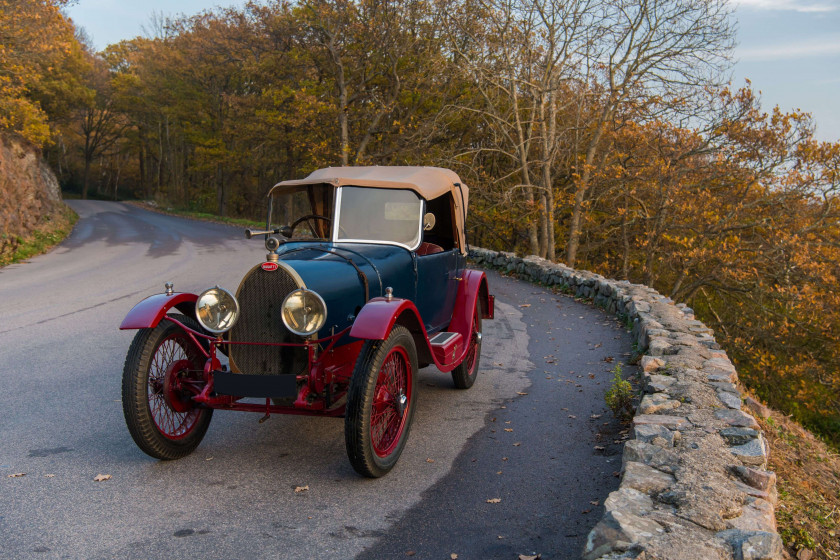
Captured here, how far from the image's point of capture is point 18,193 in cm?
2148

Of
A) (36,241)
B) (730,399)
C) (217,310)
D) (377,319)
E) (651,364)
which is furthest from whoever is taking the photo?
(36,241)

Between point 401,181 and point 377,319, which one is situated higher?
point 401,181

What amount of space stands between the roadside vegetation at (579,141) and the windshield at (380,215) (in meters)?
15.4

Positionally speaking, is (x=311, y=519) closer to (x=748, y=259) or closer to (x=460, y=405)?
(x=460, y=405)

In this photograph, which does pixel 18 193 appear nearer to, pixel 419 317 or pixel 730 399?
pixel 419 317

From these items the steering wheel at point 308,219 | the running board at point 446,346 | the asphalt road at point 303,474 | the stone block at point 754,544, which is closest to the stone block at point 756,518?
the stone block at point 754,544

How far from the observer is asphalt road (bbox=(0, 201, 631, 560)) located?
3.62 meters

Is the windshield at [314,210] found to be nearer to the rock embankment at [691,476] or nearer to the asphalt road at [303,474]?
the asphalt road at [303,474]

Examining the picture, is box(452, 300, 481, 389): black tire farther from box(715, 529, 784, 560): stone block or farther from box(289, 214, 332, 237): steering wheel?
box(715, 529, 784, 560): stone block

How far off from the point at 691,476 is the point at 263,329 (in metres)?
3.00

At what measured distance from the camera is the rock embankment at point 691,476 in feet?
9.96

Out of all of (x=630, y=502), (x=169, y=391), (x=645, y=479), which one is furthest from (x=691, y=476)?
(x=169, y=391)

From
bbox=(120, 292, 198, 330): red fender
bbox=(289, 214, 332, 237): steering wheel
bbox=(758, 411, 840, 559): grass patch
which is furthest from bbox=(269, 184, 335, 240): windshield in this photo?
bbox=(758, 411, 840, 559): grass patch

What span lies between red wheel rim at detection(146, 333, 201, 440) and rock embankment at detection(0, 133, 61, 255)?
16.0m
